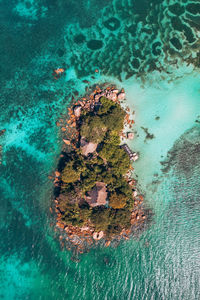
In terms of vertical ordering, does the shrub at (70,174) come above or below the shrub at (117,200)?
above

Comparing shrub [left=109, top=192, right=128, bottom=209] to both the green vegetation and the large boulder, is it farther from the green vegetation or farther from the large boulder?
the large boulder

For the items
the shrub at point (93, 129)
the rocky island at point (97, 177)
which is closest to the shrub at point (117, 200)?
the rocky island at point (97, 177)

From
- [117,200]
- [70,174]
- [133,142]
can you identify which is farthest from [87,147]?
[117,200]

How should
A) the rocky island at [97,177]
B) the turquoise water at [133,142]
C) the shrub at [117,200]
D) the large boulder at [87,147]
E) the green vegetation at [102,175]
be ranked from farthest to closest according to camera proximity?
the turquoise water at [133,142]
the large boulder at [87,147]
the rocky island at [97,177]
the green vegetation at [102,175]
the shrub at [117,200]

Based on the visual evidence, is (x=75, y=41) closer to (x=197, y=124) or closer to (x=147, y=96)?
(x=147, y=96)

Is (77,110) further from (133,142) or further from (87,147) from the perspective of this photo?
(133,142)

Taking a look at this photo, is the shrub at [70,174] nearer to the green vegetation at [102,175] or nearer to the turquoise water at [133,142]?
the green vegetation at [102,175]

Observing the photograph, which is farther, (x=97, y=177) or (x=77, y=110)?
(x=77, y=110)
